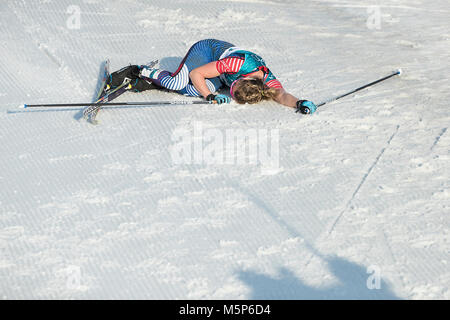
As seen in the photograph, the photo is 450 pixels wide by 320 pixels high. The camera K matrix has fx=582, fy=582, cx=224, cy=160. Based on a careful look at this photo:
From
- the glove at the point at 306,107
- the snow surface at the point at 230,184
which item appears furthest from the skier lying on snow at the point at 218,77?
the snow surface at the point at 230,184

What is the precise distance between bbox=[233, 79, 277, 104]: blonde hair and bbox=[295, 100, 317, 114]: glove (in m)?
0.32

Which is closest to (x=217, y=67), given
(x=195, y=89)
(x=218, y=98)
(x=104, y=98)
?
(x=218, y=98)

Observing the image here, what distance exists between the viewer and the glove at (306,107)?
4.83 m

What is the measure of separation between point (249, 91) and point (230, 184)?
1.14m

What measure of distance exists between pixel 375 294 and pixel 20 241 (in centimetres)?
211

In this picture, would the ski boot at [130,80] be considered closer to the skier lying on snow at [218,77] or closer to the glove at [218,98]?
the skier lying on snow at [218,77]

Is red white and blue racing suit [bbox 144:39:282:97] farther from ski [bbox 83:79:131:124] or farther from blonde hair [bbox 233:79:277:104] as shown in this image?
ski [bbox 83:79:131:124]

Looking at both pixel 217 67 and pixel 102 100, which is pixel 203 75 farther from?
pixel 102 100

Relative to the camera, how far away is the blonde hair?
4.89 meters

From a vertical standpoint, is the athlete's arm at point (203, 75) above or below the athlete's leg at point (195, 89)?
above

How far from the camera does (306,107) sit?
483 cm

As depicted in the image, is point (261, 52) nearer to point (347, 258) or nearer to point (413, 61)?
point (413, 61)

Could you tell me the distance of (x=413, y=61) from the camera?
19.6 feet
